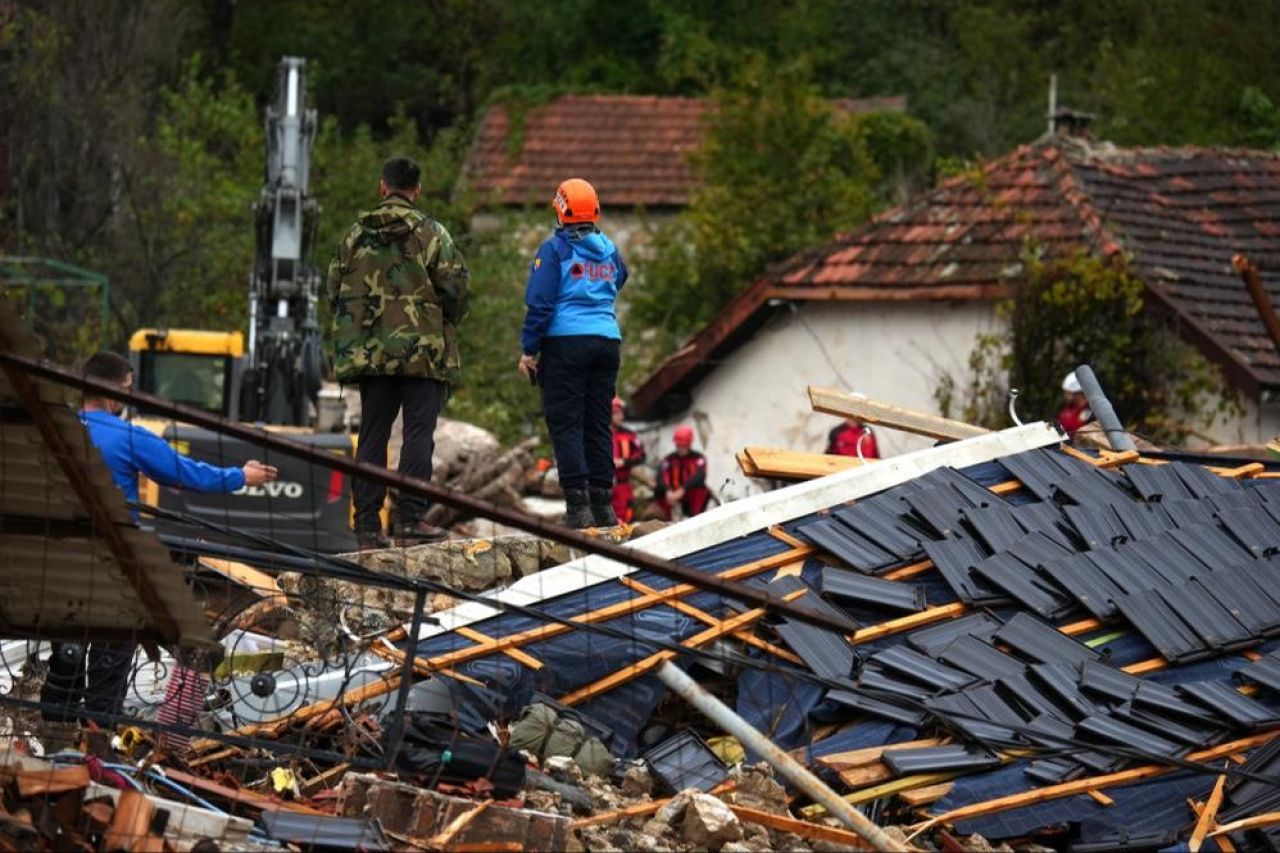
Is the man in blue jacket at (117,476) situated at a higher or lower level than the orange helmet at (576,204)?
lower

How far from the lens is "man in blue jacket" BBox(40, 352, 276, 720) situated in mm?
9297

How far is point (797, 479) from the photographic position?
12328 millimetres

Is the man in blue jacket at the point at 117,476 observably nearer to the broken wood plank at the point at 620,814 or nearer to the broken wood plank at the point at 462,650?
the broken wood plank at the point at 462,650

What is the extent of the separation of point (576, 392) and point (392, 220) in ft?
4.22

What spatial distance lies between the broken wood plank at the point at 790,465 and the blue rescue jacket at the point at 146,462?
127 inches

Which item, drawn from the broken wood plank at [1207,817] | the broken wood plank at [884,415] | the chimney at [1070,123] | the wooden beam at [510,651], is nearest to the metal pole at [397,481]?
the broken wood plank at [1207,817]

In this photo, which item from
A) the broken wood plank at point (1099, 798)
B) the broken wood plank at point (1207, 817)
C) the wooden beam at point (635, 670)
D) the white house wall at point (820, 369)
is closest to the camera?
the broken wood plank at point (1207, 817)

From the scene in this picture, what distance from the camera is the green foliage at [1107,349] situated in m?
24.7

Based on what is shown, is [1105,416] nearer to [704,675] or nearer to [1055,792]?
[704,675]

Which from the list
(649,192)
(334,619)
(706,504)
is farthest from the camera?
(649,192)

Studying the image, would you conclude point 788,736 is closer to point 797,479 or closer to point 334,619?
point 334,619

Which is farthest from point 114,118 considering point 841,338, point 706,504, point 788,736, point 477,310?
point 788,736

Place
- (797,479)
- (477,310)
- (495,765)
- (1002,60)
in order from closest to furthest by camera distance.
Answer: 1. (495,765)
2. (797,479)
3. (477,310)
4. (1002,60)

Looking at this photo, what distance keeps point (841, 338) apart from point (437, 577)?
16963 mm
